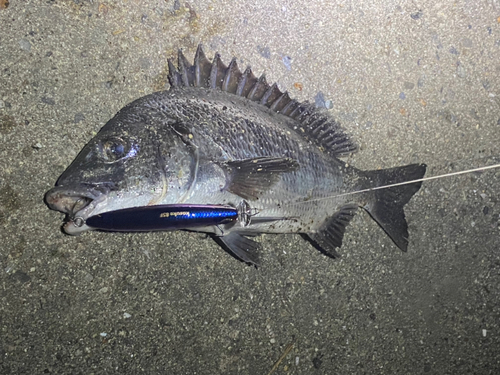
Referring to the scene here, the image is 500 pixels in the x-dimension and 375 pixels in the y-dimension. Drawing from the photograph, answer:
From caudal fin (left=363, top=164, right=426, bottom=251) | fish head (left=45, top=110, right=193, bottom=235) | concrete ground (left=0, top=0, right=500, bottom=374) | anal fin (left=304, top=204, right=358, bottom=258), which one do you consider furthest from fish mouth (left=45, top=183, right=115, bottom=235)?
caudal fin (left=363, top=164, right=426, bottom=251)

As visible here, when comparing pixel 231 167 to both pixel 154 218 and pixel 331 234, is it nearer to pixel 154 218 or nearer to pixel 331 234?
pixel 154 218

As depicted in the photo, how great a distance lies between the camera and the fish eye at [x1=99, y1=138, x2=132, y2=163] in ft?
5.97

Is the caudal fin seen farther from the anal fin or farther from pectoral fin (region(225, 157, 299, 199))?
pectoral fin (region(225, 157, 299, 199))

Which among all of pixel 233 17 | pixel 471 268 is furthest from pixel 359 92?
pixel 471 268

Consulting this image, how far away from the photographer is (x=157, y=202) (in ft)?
6.05

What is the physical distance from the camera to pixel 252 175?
2.00 metres

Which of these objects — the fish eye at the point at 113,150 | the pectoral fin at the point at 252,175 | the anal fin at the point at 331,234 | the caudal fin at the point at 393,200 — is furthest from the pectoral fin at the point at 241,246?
the caudal fin at the point at 393,200

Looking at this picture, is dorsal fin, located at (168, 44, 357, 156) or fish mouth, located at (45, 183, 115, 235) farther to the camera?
dorsal fin, located at (168, 44, 357, 156)

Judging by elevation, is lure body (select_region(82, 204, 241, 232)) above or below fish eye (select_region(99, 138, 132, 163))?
below

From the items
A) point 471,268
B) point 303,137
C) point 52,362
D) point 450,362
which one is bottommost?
point 52,362

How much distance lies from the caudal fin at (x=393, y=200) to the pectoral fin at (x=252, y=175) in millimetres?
865

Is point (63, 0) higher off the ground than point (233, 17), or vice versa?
point (233, 17)

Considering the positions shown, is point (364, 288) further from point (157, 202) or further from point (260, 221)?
point (157, 202)

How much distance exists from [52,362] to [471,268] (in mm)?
3095
